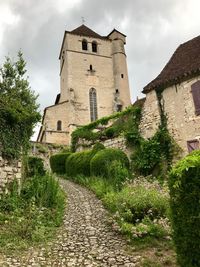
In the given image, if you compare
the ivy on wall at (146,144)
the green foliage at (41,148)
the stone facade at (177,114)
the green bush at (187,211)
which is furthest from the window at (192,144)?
the green foliage at (41,148)

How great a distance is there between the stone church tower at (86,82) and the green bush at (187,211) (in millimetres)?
29587

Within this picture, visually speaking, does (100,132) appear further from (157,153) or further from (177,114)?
(177,114)

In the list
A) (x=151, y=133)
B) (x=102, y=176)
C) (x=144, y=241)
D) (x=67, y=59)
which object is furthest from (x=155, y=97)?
(x=67, y=59)

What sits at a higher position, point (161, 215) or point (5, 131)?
point (5, 131)

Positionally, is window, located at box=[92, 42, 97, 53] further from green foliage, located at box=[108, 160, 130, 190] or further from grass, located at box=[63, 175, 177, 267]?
grass, located at box=[63, 175, 177, 267]

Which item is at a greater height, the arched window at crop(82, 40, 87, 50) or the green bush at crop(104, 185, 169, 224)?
the arched window at crop(82, 40, 87, 50)

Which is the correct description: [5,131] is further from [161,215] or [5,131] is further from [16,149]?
[161,215]

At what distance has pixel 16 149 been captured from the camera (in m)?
9.27

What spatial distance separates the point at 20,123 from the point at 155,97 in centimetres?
712

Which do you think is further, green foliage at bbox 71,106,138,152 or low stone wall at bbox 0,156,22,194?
green foliage at bbox 71,106,138,152

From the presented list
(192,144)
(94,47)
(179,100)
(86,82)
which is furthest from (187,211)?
(94,47)

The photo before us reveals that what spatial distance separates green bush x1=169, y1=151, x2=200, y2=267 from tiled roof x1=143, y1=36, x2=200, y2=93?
30.8ft

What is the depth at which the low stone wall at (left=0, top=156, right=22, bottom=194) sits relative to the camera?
339 inches

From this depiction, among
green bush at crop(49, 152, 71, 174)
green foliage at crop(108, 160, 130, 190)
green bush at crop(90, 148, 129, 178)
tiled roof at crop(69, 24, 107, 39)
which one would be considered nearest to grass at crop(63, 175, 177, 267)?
green foliage at crop(108, 160, 130, 190)
